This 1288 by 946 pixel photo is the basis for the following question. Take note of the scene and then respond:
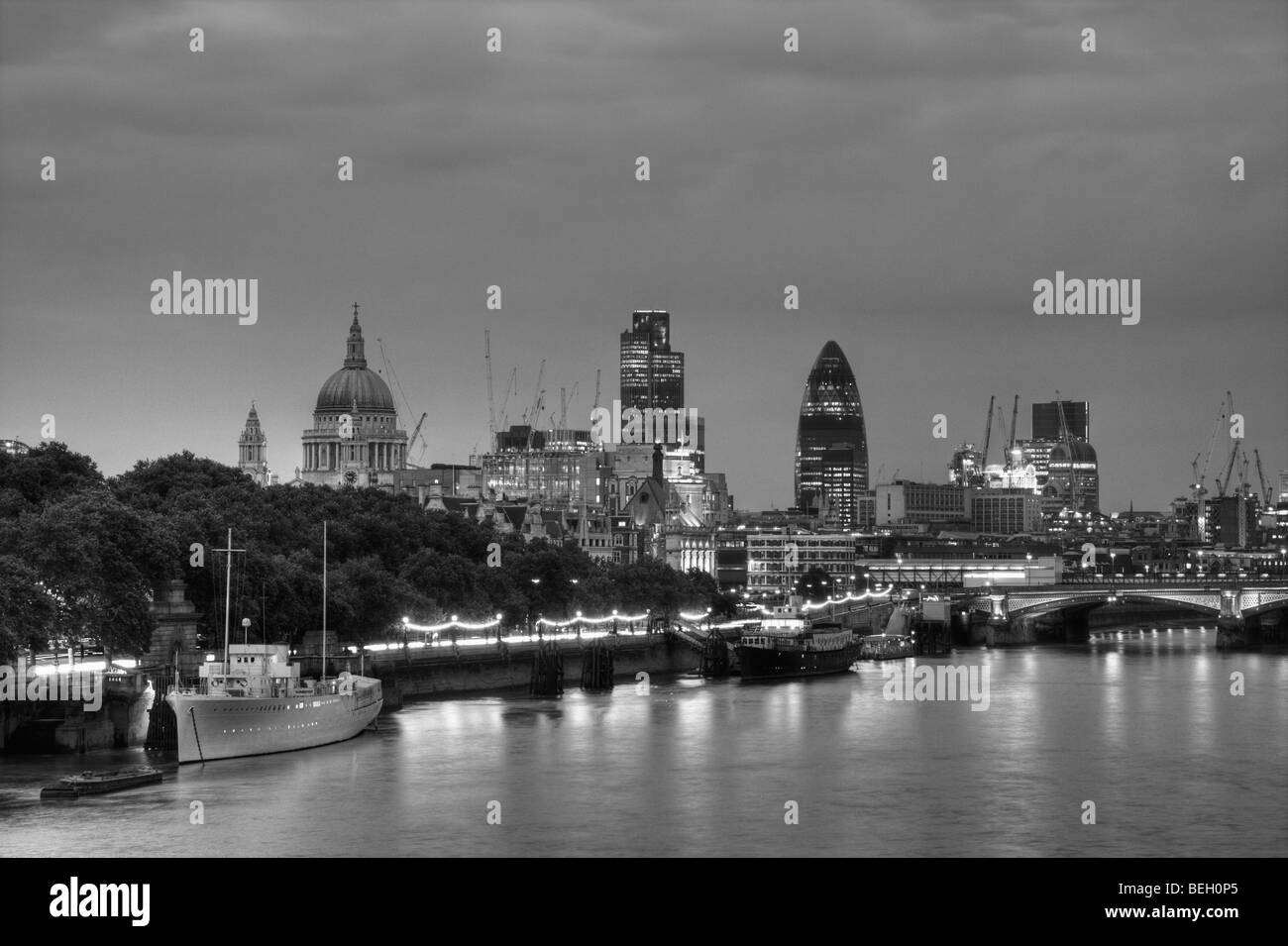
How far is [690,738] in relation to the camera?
66062mm

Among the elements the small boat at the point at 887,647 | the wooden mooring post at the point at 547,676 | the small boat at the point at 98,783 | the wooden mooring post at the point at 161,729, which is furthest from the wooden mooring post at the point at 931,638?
the small boat at the point at 98,783

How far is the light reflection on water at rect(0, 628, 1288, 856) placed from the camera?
4600cm

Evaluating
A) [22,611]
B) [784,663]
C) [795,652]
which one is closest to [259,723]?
[22,611]

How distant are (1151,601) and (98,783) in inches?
4089

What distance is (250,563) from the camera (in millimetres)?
73938

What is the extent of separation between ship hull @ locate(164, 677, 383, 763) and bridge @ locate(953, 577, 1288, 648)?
8109cm

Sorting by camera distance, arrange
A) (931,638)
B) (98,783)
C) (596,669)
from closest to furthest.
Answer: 1. (98,783)
2. (596,669)
3. (931,638)

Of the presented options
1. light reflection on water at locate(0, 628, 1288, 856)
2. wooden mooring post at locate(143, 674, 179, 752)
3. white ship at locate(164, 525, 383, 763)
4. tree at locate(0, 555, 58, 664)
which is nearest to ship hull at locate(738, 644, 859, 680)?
light reflection on water at locate(0, 628, 1288, 856)

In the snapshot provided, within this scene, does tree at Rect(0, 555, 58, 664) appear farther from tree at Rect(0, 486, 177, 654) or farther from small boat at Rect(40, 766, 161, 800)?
small boat at Rect(40, 766, 161, 800)

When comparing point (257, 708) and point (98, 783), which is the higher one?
point (257, 708)

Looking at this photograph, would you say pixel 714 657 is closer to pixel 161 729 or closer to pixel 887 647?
pixel 887 647

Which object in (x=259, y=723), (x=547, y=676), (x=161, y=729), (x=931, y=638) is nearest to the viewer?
(x=161, y=729)
